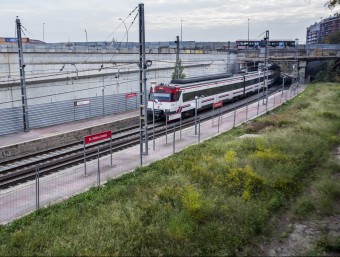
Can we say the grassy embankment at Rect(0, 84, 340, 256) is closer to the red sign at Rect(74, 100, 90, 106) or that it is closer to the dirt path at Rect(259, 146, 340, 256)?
the dirt path at Rect(259, 146, 340, 256)

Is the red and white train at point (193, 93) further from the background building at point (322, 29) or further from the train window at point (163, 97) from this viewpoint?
the background building at point (322, 29)

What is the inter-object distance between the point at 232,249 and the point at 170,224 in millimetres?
1958

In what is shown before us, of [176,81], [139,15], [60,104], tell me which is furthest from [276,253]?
[176,81]

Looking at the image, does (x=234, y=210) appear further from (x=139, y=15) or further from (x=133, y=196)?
(x=139, y=15)

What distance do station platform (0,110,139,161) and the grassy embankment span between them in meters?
7.97

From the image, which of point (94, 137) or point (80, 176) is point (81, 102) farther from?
point (80, 176)

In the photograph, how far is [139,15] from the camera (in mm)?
18828

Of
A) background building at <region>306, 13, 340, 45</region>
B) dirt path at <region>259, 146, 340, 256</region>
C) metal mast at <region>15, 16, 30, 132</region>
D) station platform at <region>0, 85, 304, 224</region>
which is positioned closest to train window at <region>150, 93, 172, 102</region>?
station platform at <region>0, 85, 304, 224</region>

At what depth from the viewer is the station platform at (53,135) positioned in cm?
2132

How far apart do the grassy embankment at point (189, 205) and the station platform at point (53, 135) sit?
7.97 m

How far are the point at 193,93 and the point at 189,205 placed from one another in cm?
2112

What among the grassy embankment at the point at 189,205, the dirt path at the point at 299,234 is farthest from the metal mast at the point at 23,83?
the dirt path at the point at 299,234

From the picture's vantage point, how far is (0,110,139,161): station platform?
21.3 m

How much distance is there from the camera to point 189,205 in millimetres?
12891
